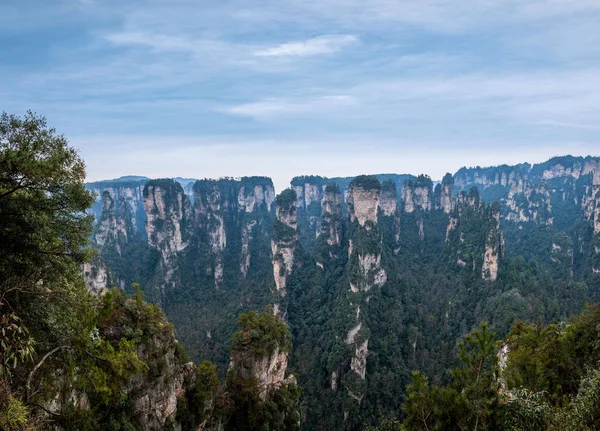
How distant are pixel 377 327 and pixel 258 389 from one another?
35881 millimetres

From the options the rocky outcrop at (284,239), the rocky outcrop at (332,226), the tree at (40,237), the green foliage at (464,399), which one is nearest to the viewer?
the tree at (40,237)

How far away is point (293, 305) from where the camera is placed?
217 ft

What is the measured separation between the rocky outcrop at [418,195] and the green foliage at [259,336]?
8882 cm

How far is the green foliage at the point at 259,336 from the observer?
82.2 feet

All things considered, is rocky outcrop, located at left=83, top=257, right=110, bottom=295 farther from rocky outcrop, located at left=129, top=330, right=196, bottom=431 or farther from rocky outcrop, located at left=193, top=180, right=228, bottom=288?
rocky outcrop, located at left=129, top=330, right=196, bottom=431

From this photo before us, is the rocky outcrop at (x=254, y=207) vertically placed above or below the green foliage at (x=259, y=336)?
above

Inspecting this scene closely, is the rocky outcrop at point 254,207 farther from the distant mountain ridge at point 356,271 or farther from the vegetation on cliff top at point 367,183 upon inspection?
the vegetation on cliff top at point 367,183

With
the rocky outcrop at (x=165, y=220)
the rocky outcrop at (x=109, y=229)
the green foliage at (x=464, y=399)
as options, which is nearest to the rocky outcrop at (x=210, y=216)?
the rocky outcrop at (x=165, y=220)

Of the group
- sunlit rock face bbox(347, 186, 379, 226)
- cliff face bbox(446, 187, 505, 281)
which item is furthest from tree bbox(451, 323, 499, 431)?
cliff face bbox(446, 187, 505, 281)

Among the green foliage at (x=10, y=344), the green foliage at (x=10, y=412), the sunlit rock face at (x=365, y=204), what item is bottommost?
the green foliage at (x=10, y=412)

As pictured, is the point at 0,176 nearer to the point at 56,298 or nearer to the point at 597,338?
the point at 56,298

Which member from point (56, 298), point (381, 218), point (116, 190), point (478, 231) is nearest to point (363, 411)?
point (56, 298)

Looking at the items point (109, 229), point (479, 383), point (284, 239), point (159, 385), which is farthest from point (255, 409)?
point (109, 229)

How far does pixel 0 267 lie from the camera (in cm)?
920
